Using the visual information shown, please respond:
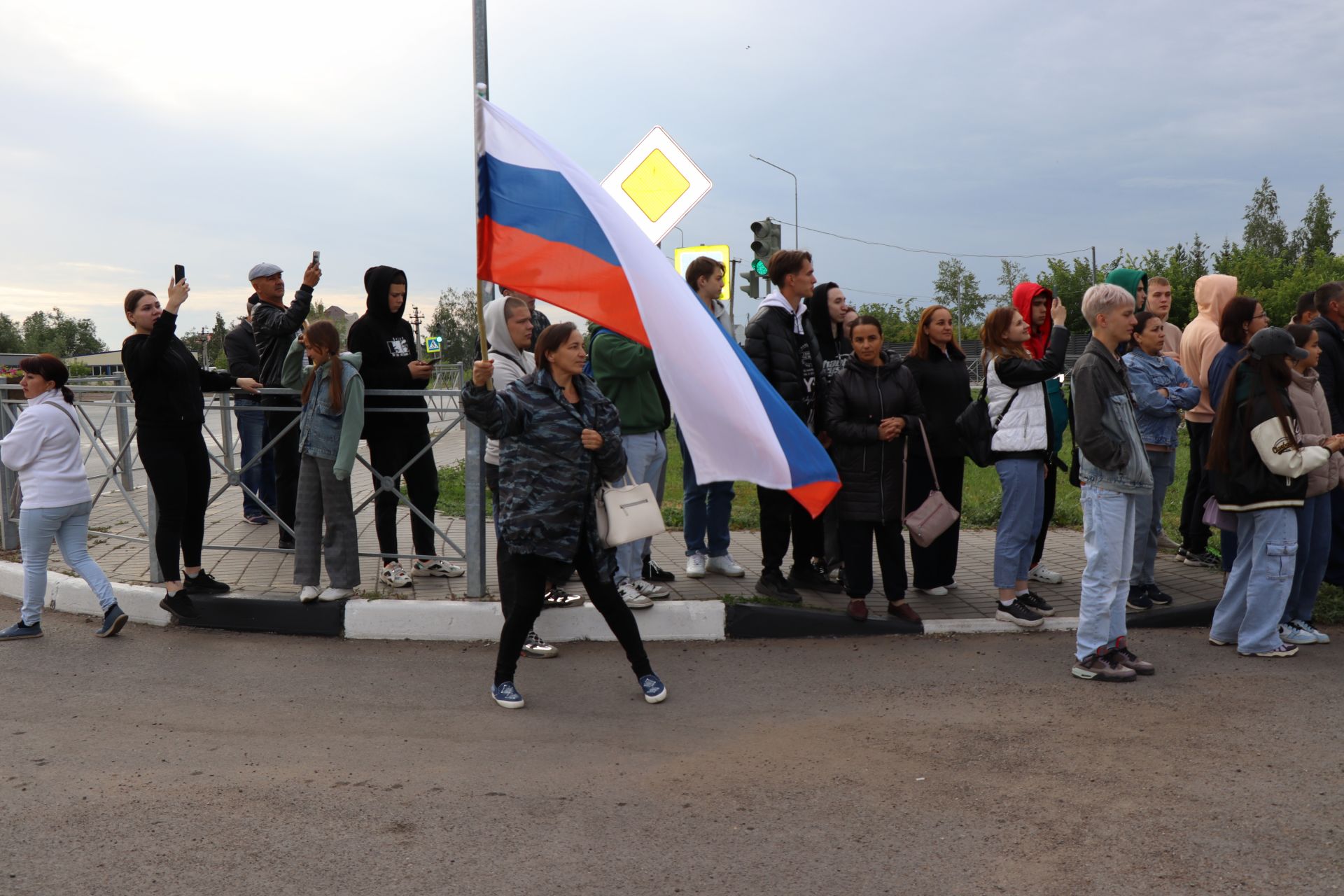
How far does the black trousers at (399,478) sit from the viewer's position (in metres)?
7.02

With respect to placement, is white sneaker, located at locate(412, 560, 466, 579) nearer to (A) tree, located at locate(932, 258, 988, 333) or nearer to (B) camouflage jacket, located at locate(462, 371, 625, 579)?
(B) camouflage jacket, located at locate(462, 371, 625, 579)

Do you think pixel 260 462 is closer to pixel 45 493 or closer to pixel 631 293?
pixel 45 493

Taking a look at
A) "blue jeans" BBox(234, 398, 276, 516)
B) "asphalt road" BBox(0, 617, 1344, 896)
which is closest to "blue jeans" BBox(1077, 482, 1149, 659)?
"asphalt road" BBox(0, 617, 1344, 896)

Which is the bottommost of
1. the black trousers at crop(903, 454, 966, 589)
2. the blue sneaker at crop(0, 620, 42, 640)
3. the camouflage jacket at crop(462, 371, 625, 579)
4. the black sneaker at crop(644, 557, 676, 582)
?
the blue sneaker at crop(0, 620, 42, 640)

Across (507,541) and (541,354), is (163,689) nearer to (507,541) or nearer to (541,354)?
(507,541)

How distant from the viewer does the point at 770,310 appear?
22.1 ft

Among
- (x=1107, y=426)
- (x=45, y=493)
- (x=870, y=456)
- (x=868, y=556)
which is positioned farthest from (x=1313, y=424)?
(x=45, y=493)

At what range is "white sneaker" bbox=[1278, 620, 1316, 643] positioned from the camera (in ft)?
19.6

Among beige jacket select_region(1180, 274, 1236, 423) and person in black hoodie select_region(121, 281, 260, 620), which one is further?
beige jacket select_region(1180, 274, 1236, 423)

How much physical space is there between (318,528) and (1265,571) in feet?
17.4

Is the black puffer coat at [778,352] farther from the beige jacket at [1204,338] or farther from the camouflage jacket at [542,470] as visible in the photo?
the beige jacket at [1204,338]

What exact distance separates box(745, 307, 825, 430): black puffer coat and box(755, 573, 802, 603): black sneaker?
1.03 m

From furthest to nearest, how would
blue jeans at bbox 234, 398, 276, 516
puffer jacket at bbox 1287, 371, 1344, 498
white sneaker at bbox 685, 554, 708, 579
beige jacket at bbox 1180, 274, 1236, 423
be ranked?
blue jeans at bbox 234, 398, 276, 516, beige jacket at bbox 1180, 274, 1236, 423, white sneaker at bbox 685, 554, 708, 579, puffer jacket at bbox 1287, 371, 1344, 498

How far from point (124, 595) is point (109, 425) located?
72.1 inches
